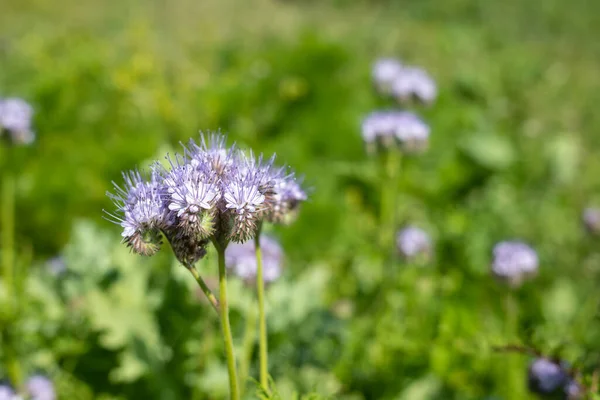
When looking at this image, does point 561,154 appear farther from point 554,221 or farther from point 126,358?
point 126,358

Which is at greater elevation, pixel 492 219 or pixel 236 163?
pixel 492 219

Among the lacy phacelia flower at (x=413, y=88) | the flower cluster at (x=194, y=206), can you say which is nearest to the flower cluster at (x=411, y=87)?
the lacy phacelia flower at (x=413, y=88)

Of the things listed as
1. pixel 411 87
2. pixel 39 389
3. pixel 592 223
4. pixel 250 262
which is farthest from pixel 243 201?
pixel 592 223

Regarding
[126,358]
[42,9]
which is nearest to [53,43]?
[42,9]

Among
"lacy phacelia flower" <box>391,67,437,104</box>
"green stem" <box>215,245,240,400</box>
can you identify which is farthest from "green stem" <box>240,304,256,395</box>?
"lacy phacelia flower" <box>391,67,437,104</box>

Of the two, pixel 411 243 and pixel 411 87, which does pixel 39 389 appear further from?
pixel 411 87
